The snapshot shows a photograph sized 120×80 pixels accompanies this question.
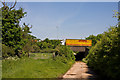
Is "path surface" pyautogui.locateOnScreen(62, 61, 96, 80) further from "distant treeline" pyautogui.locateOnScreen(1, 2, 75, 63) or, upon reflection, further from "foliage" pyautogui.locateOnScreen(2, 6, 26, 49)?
"foliage" pyautogui.locateOnScreen(2, 6, 26, 49)

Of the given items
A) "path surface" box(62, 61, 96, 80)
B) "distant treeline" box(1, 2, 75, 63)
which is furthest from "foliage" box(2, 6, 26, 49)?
"path surface" box(62, 61, 96, 80)

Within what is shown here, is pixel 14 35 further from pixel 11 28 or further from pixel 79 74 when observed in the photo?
pixel 79 74

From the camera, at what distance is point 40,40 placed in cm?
5872

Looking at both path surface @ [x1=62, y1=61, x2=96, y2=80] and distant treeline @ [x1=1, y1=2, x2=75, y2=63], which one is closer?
path surface @ [x1=62, y1=61, x2=96, y2=80]

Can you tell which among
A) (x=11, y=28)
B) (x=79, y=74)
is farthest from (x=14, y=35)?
(x=79, y=74)

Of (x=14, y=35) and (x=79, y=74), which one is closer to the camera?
(x=79, y=74)

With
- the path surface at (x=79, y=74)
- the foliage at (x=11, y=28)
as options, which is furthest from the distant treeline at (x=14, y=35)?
the path surface at (x=79, y=74)

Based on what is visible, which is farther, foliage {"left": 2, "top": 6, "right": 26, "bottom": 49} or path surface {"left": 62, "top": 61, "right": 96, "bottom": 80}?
foliage {"left": 2, "top": 6, "right": 26, "bottom": 49}

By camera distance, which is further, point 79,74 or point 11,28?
point 11,28

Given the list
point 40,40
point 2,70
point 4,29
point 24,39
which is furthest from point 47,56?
point 40,40

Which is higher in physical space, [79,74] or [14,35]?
[14,35]

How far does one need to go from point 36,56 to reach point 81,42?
20.1 m

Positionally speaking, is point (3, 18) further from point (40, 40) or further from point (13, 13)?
point (40, 40)

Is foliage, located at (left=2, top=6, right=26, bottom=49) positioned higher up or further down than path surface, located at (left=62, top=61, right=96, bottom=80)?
higher up
